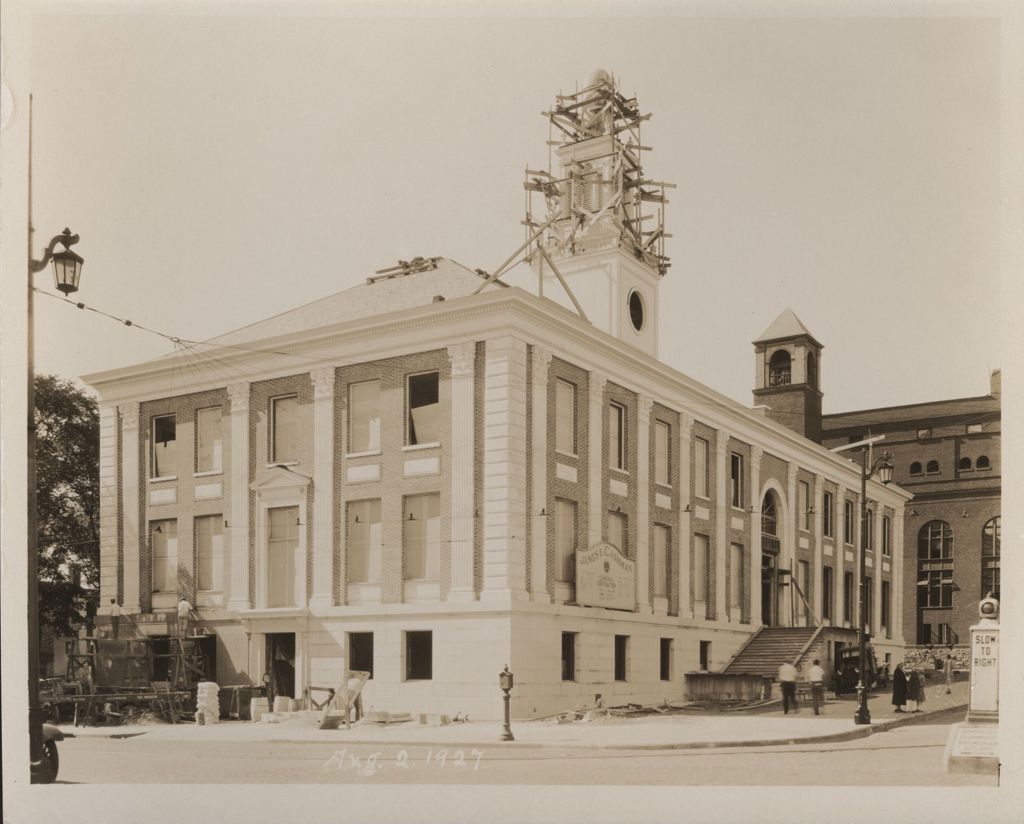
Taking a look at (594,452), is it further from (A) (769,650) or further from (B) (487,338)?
(A) (769,650)

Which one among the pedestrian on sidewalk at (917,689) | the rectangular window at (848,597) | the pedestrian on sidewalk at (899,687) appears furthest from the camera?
the rectangular window at (848,597)

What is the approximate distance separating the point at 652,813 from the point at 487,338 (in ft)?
24.9

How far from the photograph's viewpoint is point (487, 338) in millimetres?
19703

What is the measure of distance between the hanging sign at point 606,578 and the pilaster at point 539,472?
0.88 metres

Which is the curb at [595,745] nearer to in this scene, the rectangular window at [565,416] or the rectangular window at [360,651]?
the rectangular window at [360,651]

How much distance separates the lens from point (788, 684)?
22.6 meters

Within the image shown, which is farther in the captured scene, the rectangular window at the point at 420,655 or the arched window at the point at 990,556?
the rectangular window at the point at 420,655

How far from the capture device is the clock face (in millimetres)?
19500

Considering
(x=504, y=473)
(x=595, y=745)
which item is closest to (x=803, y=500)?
(x=504, y=473)

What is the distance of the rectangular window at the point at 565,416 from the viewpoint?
20625 mm

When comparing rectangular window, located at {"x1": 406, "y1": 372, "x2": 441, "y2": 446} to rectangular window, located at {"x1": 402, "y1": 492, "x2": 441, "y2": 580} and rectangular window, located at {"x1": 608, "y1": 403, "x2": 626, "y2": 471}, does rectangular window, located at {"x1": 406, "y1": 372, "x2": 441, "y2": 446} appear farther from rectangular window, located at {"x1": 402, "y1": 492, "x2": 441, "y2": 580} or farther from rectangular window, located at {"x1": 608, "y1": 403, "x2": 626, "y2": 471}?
rectangular window, located at {"x1": 608, "y1": 403, "x2": 626, "y2": 471}

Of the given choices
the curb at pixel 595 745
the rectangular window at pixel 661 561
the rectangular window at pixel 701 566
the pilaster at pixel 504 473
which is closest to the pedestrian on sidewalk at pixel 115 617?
the curb at pixel 595 745

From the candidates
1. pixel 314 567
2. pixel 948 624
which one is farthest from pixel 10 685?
pixel 948 624

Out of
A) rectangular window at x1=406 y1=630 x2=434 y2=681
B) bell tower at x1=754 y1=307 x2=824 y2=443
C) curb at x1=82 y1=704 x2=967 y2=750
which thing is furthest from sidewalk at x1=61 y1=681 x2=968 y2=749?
bell tower at x1=754 y1=307 x2=824 y2=443
